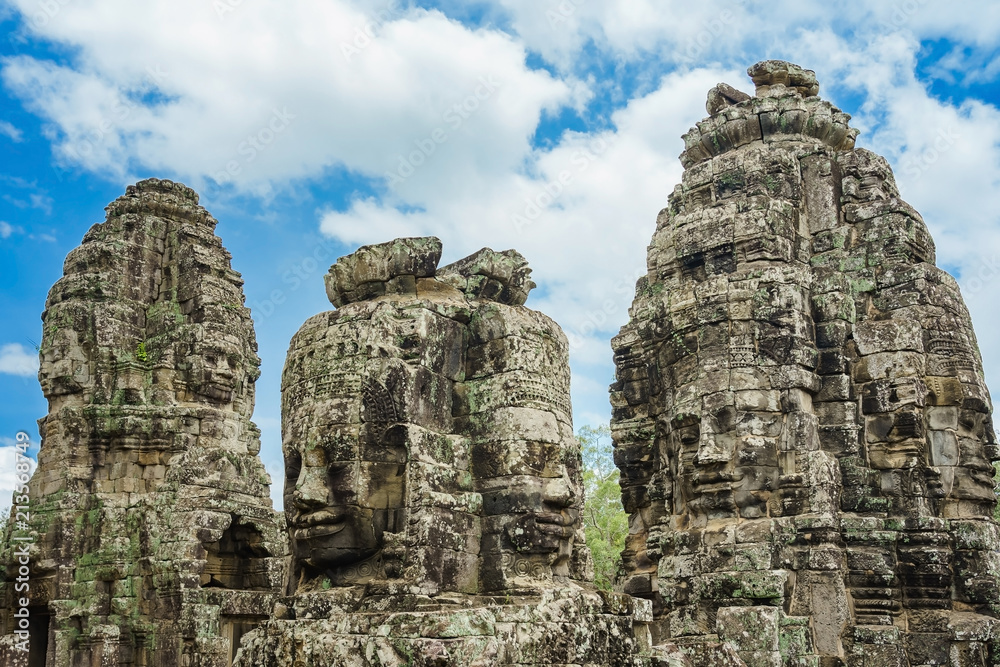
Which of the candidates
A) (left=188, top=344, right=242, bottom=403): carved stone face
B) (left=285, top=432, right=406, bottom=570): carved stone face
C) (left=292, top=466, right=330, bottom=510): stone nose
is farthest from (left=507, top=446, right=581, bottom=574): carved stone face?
(left=188, top=344, right=242, bottom=403): carved stone face

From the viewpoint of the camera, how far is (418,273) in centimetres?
883

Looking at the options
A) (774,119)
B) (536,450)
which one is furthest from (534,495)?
(774,119)

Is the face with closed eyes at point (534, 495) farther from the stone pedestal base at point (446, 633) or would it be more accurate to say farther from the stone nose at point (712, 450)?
the stone nose at point (712, 450)

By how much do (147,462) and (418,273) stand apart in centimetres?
1000

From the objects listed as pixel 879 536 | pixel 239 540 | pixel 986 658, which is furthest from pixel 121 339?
pixel 986 658

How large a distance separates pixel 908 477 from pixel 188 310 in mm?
11603

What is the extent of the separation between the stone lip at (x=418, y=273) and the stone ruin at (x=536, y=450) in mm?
26

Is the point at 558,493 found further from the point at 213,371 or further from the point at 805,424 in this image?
the point at 213,371

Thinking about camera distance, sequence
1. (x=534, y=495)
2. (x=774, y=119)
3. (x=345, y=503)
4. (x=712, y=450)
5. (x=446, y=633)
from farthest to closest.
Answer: (x=774, y=119)
(x=712, y=450)
(x=534, y=495)
(x=345, y=503)
(x=446, y=633)

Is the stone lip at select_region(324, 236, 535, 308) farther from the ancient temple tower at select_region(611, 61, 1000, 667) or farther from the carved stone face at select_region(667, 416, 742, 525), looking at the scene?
the ancient temple tower at select_region(611, 61, 1000, 667)

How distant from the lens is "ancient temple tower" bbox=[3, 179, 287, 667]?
15.9 m

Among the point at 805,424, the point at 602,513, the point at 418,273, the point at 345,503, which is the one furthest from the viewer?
the point at 602,513

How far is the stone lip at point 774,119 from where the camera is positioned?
51.8ft

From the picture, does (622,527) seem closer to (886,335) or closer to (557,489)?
(886,335)
